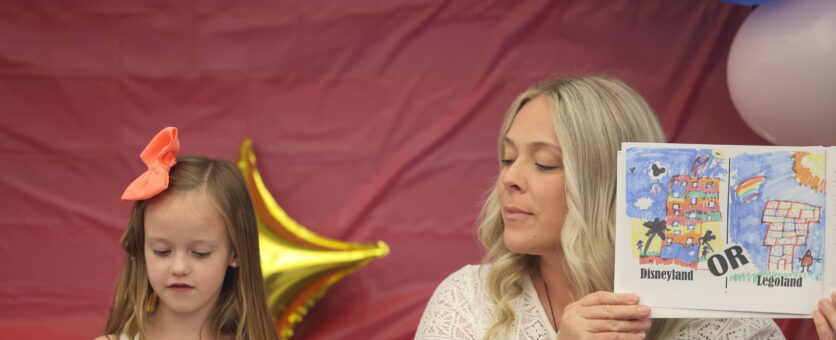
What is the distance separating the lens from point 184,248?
1.80m

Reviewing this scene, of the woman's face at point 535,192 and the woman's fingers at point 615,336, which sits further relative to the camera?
the woman's face at point 535,192

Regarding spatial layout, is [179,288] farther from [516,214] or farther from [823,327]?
[823,327]

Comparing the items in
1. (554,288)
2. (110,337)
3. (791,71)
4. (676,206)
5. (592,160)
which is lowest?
(110,337)

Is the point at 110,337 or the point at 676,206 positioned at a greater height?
the point at 676,206

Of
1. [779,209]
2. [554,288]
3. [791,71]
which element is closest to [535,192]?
[554,288]

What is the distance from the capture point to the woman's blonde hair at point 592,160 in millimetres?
1722

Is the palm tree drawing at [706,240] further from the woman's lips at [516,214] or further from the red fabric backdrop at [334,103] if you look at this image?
the red fabric backdrop at [334,103]

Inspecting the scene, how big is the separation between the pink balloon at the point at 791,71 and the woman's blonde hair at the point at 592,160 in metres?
0.58

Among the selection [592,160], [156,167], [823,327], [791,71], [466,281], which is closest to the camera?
[823,327]

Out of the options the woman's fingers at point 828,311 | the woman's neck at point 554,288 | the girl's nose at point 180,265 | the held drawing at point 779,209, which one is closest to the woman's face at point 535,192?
the woman's neck at point 554,288

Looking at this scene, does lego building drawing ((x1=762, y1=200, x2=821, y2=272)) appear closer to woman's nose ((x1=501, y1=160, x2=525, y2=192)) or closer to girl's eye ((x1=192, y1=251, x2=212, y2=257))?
woman's nose ((x1=501, y1=160, x2=525, y2=192))

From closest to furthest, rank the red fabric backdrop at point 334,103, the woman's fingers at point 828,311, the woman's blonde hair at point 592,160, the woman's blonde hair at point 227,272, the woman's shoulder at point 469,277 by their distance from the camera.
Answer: the woman's fingers at point 828,311, the woman's blonde hair at point 592,160, the woman's blonde hair at point 227,272, the woman's shoulder at point 469,277, the red fabric backdrop at point 334,103

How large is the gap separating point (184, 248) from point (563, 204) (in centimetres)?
71

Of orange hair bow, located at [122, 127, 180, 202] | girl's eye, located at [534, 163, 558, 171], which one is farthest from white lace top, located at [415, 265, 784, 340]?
orange hair bow, located at [122, 127, 180, 202]
